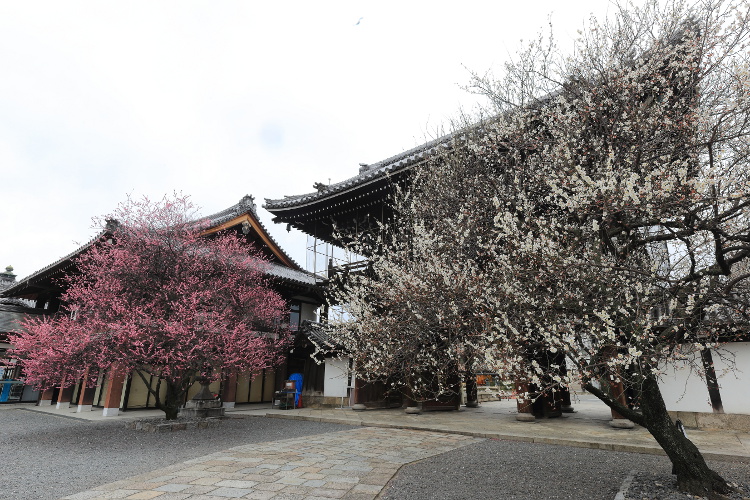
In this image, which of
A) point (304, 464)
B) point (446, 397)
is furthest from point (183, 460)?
point (446, 397)

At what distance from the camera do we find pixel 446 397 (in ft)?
50.4

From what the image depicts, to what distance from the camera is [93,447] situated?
357 inches

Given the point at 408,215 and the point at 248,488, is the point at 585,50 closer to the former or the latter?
the point at 408,215

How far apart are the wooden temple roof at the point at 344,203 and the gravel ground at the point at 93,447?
6.92 metres

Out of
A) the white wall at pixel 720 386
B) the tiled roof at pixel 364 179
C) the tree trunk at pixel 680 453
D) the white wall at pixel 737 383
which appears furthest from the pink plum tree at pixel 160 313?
the white wall at pixel 737 383

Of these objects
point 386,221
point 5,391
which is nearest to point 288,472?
point 386,221

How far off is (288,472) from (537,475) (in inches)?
158

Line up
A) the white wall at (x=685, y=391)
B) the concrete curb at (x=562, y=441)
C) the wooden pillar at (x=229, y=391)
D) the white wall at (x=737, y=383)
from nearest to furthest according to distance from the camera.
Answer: the concrete curb at (x=562, y=441)
the white wall at (x=737, y=383)
the white wall at (x=685, y=391)
the wooden pillar at (x=229, y=391)

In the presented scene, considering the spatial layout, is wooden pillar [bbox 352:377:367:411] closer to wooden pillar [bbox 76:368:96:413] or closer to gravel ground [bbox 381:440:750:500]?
gravel ground [bbox 381:440:750:500]

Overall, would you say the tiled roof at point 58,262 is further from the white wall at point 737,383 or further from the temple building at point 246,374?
the white wall at point 737,383

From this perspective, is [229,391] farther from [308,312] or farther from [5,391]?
[5,391]

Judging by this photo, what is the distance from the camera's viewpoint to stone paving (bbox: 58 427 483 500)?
17.4 ft

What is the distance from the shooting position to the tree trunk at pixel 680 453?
5070mm

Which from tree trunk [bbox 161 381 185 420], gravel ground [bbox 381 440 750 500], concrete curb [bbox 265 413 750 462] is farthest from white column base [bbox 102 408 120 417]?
gravel ground [bbox 381 440 750 500]
